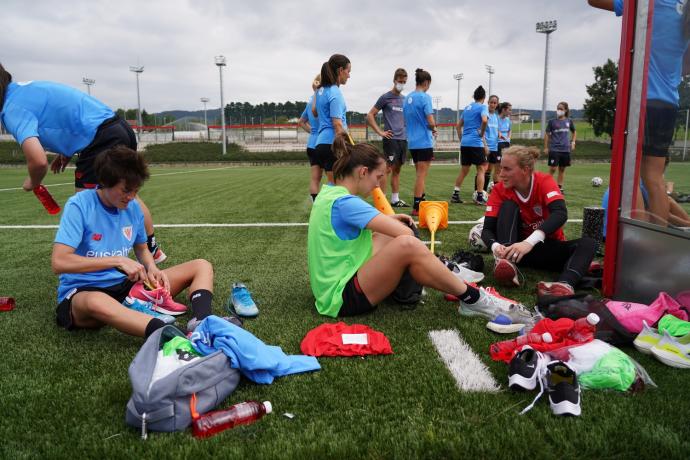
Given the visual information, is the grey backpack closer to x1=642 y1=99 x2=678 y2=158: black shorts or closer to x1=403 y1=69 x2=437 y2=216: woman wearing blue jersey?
x1=642 y1=99 x2=678 y2=158: black shorts

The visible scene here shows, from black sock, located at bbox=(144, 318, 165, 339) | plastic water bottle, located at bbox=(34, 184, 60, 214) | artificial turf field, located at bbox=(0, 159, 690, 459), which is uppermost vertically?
plastic water bottle, located at bbox=(34, 184, 60, 214)

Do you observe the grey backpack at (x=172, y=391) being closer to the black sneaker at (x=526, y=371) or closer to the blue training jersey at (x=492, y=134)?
the black sneaker at (x=526, y=371)

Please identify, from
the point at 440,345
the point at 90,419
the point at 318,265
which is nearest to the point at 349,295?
the point at 318,265

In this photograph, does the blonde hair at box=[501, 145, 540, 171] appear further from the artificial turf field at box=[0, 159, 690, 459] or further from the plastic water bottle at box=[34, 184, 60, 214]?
the plastic water bottle at box=[34, 184, 60, 214]

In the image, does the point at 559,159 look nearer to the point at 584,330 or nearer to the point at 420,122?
the point at 420,122

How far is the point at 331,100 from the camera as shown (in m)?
6.35

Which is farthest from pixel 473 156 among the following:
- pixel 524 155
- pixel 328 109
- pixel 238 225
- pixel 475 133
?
pixel 524 155

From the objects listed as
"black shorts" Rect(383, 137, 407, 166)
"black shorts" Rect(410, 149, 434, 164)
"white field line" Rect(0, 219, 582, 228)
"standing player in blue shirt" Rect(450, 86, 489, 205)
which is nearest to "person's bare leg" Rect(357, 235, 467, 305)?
"white field line" Rect(0, 219, 582, 228)

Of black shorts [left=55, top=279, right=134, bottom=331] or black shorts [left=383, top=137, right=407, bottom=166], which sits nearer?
black shorts [left=55, top=279, right=134, bottom=331]

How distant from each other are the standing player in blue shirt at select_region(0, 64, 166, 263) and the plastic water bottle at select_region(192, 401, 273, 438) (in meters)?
2.26

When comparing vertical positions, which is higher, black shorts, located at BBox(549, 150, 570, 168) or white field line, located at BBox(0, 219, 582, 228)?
black shorts, located at BBox(549, 150, 570, 168)

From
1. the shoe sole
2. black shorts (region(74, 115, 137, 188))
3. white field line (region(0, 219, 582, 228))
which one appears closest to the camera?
the shoe sole

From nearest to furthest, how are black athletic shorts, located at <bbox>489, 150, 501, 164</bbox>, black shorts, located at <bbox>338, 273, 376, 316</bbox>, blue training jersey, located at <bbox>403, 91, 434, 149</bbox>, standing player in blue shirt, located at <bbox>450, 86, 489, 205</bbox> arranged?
black shorts, located at <bbox>338, 273, 376, 316</bbox>, blue training jersey, located at <bbox>403, 91, 434, 149</bbox>, standing player in blue shirt, located at <bbox>450, 86, 489, 205</bbox>, black athletic shorts, located at <bbox>489, 150, 501, 164</bbox>

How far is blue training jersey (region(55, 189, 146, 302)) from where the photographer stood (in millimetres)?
2770
